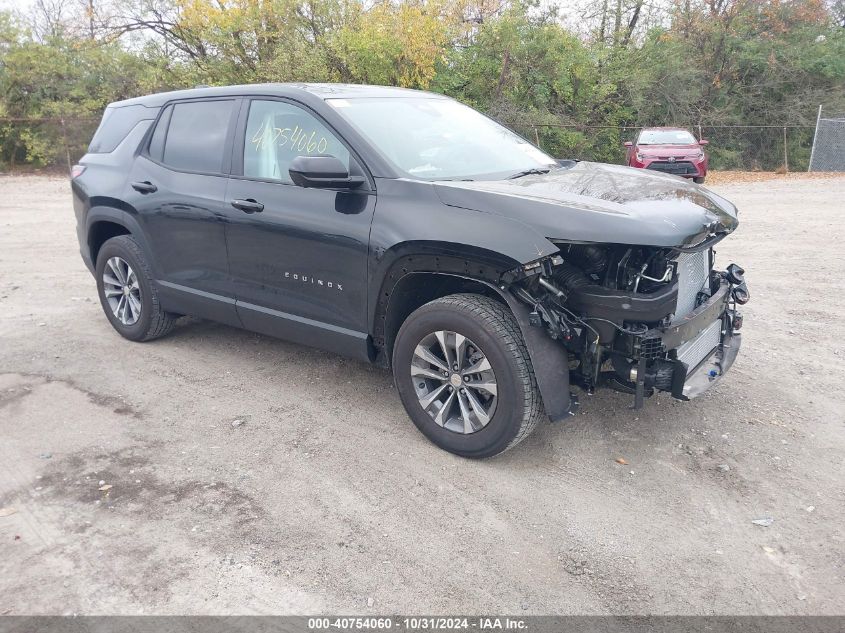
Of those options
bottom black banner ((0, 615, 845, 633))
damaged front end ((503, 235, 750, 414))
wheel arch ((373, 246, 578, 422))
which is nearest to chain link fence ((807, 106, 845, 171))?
damaged front end ((503, 235, 750, 414))

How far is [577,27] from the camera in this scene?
25.1 m

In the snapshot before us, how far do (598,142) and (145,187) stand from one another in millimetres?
20443

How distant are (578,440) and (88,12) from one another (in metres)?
28.0

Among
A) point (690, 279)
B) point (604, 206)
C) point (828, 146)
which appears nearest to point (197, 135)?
point (604, 206)

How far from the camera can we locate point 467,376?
3611mm

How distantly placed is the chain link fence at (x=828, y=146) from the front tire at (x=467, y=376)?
22.2m

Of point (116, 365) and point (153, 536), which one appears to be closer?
point (153, 536)

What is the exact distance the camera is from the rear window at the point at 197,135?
15.3ft

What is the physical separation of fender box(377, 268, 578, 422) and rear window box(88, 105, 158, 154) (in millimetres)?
3490

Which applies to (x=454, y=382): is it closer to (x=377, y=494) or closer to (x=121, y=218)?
(x=377, y=494)

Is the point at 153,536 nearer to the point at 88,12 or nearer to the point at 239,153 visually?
the point at 239,153

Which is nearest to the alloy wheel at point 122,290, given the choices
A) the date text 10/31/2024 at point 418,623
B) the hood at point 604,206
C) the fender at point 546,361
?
the hood at point 604,206

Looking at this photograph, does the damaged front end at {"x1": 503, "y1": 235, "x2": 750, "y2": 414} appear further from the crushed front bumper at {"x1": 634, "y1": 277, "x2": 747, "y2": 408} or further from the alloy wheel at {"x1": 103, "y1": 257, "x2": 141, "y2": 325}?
the alloy wheel at {"x1": 103, "y1": 257, "x2": 141, "y2": 325}

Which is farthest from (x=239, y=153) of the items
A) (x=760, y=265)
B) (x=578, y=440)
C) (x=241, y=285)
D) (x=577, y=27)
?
(x=577, y=27)
